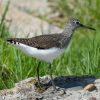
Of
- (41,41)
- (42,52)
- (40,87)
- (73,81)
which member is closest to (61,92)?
(40,87)

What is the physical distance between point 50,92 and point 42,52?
53 centimetres

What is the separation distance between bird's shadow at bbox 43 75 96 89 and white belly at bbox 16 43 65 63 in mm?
475

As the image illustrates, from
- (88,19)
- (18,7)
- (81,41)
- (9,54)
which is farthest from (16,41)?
(18,7)

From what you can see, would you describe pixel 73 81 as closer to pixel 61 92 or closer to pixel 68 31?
pixel 61 92

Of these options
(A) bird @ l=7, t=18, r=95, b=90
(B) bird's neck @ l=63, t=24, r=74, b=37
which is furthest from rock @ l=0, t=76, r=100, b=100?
(B) bird's neck @ l=63, t=24, r=74, b=37

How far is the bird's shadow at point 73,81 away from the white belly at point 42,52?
18.7 inches

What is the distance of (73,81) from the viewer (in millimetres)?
7672

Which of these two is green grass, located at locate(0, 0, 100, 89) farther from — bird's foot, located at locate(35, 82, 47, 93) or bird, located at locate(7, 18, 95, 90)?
bird, located at locate(7, 18, 95, 90)

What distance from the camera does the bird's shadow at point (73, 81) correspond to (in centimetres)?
752

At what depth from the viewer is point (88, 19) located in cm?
1428

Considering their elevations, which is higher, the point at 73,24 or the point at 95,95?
the point at 73,24

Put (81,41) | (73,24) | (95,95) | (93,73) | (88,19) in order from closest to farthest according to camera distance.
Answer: (95,95)
(73,24)
(93,73)
(81,41)
(88,19)

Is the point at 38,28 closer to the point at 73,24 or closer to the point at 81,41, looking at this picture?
the point at 81,41

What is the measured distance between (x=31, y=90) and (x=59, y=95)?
38cm
